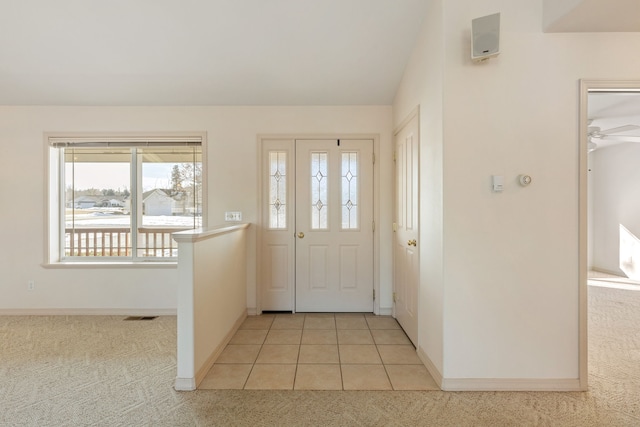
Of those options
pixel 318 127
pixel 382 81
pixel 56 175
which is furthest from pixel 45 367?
pixel 382 81

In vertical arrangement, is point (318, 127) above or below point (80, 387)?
above

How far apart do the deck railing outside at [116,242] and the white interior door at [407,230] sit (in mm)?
2695

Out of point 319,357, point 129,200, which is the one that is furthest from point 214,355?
point 129,200

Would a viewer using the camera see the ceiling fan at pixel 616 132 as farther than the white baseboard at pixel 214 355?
Yes

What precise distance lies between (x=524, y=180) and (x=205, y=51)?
2915 millimetres

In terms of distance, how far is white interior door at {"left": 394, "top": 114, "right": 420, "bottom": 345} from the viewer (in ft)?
8.89

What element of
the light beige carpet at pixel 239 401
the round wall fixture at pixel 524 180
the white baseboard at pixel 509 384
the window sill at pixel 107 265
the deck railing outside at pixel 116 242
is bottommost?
the light beige carpet at pixel 239 401

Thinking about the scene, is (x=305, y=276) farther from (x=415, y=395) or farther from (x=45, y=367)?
(x=45, y=367)

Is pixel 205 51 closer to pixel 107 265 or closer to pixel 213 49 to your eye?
pixel 213 49

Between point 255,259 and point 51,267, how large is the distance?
2401mm

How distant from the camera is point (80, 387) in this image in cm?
210

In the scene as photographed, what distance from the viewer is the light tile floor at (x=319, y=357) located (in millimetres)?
2166

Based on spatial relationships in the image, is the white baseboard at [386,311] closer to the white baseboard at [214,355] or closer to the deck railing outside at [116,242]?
the white baseboard at [214,355]

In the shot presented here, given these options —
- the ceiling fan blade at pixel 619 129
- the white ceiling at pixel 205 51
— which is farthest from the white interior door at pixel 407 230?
the ceiling fan blade at pixel 619 129
